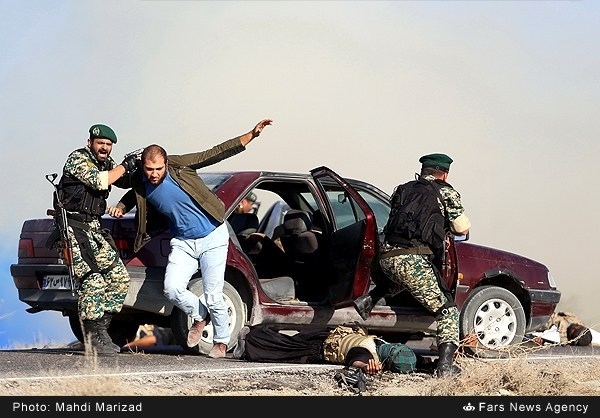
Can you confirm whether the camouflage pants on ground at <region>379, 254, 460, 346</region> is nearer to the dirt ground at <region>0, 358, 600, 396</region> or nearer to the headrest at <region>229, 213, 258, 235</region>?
the dirt ground at <region>0, 358, 600, 396</region>

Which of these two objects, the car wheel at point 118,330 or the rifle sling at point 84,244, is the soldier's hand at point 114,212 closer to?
the rifle sling at point 84,244

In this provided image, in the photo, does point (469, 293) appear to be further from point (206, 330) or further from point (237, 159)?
point (237, 159)

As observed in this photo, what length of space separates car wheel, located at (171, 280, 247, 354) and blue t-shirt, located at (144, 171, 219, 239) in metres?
0.62

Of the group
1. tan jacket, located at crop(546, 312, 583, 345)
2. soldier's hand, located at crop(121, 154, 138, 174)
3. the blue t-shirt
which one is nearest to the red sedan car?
the blue t-shirt

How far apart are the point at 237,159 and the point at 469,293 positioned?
16.0m

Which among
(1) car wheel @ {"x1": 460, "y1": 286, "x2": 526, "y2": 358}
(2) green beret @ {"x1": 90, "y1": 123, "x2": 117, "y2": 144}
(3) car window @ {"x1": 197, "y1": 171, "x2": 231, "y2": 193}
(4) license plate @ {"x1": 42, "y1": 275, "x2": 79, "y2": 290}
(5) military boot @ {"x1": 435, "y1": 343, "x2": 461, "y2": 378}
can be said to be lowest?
(5) military boot @ {"x1": 435, "y1": 343, "x2": 461, "y2": 378}

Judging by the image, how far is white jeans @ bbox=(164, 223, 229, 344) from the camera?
9969mm

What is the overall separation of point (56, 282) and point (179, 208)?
1.31m

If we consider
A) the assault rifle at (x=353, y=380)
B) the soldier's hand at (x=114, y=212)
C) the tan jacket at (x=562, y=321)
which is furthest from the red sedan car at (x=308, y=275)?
the tan jacket at (x=562, y=321)
